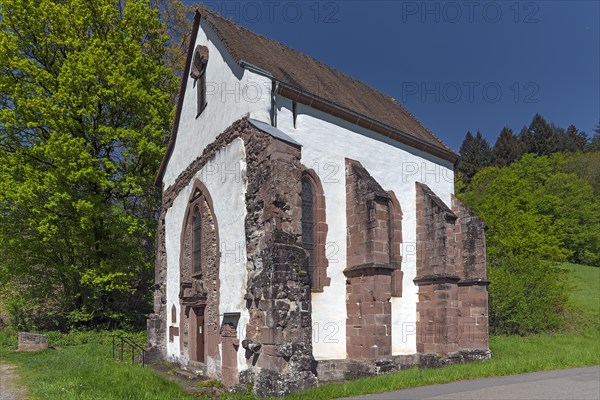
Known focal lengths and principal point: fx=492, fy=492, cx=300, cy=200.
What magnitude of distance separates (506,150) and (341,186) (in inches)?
2422

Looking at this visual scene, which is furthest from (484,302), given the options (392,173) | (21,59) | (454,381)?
(21,59)

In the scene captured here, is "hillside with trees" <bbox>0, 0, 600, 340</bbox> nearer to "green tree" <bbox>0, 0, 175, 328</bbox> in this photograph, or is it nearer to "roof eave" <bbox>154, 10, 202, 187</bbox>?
"green tree" <bbox>0, 0, 175, 328</bbox>

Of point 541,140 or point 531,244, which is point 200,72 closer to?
point 531,244

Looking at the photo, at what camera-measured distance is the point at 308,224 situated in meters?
13.2

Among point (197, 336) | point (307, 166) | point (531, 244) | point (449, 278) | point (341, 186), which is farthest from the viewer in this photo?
point (531, 244)

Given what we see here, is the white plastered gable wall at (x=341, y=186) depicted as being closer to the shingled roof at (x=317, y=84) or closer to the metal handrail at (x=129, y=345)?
the shingled roof at (x=317, y=84)

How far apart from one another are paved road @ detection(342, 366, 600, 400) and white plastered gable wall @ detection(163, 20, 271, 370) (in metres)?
4.33

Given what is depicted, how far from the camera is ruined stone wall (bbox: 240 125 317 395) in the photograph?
10305mm

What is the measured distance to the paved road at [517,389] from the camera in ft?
28.0

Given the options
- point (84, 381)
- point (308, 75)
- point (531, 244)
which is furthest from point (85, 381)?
point (531, 244)

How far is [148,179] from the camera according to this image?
22.2 meters

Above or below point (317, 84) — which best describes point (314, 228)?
below

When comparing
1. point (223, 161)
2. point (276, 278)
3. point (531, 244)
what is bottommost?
point (276, 278)

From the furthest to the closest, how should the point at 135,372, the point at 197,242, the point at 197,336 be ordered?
the point at 197,242 → the point at 197,336 → the point at 135,372
